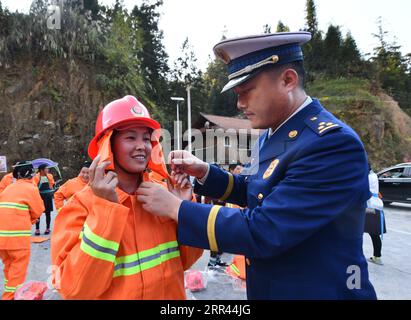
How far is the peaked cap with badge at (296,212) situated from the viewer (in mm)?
1244

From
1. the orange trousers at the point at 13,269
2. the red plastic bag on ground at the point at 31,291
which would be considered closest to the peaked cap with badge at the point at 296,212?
the red plastic bag on ground at the point at 31,291

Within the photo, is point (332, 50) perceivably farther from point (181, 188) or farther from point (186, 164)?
point (181, 188)

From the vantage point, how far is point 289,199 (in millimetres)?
1250

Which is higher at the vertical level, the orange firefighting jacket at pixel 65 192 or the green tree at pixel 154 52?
the green tree at pixel 154 52

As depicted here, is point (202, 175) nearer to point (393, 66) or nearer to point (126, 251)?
point (126, 251)

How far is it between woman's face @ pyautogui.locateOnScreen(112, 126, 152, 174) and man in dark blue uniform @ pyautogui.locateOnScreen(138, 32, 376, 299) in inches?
11.7

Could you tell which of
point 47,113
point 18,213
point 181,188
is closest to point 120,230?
point 181,188

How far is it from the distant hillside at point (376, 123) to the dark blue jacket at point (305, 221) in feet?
86.7

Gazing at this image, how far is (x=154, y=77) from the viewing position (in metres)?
32.7

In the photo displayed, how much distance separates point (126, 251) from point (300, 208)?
896mm

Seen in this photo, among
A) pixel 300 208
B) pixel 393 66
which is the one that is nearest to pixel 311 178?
pixel 300 208

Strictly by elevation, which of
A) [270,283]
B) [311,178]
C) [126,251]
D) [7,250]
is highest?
[311,178]

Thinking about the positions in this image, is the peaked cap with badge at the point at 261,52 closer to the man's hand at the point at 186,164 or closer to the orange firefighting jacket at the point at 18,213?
the man's hand at the point at 186,164

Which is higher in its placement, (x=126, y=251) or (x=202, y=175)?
(x=202, y=175)
